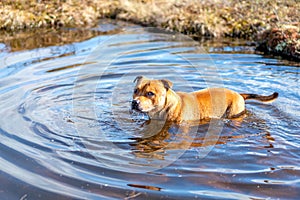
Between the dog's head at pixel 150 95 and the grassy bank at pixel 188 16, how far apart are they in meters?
8.57

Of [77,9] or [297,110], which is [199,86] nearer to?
[297,110]

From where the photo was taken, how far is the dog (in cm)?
792

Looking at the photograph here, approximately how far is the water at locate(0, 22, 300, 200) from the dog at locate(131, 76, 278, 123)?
28cm

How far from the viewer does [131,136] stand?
25.1 feet

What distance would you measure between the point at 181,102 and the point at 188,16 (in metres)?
11.7

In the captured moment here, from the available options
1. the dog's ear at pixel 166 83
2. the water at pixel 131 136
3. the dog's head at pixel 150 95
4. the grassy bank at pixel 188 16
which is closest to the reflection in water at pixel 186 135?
the water at pixel 131 136

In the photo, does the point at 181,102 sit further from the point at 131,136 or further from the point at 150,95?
the point at 131,136

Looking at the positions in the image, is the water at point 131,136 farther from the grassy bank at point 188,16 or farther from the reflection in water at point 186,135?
the grassy bank at point 188,16

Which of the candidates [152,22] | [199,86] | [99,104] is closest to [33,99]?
[99,104]

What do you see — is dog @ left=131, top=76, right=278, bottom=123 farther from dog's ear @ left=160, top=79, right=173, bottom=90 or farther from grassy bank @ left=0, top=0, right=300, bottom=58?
grassy bank @ left=0, top=0, right=300, bottom=58

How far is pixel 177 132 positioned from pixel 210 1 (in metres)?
14.6

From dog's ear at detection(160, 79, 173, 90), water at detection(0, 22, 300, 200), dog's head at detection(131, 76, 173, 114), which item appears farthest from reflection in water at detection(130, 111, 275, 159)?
dog's ear at detection(160, 79, 173, 90)

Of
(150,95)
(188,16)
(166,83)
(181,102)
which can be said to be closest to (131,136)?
(150,95)

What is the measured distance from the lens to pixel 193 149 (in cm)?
697
